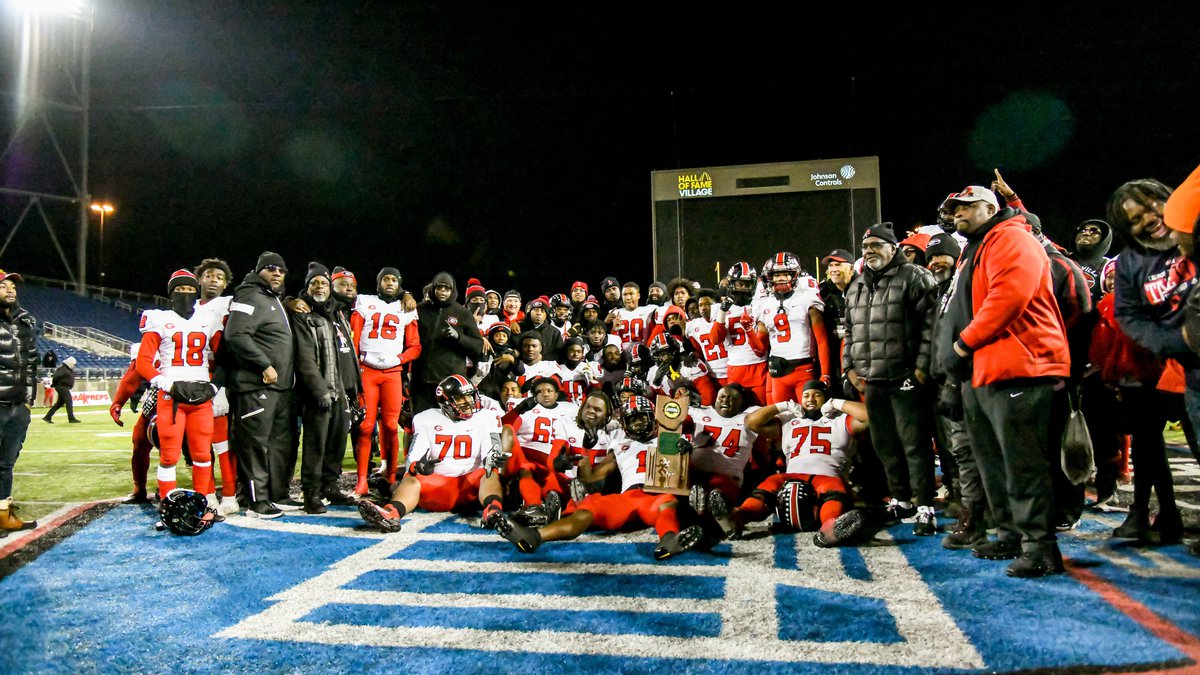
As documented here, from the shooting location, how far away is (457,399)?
6055 millimetres

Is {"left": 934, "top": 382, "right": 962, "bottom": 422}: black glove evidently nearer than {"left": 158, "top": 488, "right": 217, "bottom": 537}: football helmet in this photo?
Yes

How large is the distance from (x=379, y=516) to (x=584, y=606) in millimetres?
2267

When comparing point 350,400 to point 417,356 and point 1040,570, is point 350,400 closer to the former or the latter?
point 417,356

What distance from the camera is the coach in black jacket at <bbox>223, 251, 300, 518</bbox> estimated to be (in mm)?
5863

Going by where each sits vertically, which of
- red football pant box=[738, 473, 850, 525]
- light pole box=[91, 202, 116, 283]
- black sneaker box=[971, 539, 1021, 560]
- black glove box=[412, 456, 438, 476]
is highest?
→ light pole box=[91, 202, 116, 283]

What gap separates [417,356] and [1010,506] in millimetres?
5535

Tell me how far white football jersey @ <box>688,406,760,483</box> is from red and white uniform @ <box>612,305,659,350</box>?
306cm

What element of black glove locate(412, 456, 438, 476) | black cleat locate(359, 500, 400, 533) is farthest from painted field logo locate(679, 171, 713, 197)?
black cleat locate(359, 500, 400, 533)

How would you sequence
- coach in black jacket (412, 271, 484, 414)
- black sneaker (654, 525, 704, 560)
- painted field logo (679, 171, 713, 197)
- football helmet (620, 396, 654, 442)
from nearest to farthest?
1. black sneaker (654, 525, 704, 560)
2. football helmet (620, 396, 654, 442)
3. coach in black jacket (412, 271, 484, 414)
4. painted field logo (679, 171, 713, 197)

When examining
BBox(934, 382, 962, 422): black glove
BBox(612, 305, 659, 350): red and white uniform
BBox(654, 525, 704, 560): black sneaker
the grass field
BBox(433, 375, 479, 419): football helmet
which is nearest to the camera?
BBox(934, 382, 962, 422): black glove

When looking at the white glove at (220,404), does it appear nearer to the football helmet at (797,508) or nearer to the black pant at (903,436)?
the football helmet at (797,508)

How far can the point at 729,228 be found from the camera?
17.6m

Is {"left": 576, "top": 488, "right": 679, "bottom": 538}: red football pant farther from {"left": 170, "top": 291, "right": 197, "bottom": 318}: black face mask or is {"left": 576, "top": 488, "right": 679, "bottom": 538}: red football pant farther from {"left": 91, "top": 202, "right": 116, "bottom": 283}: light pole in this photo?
{"left": 91, "top": 202, "right": 116, "bottom": 283}: light pole

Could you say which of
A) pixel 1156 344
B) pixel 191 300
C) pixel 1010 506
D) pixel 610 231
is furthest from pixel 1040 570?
pixel 610 231
